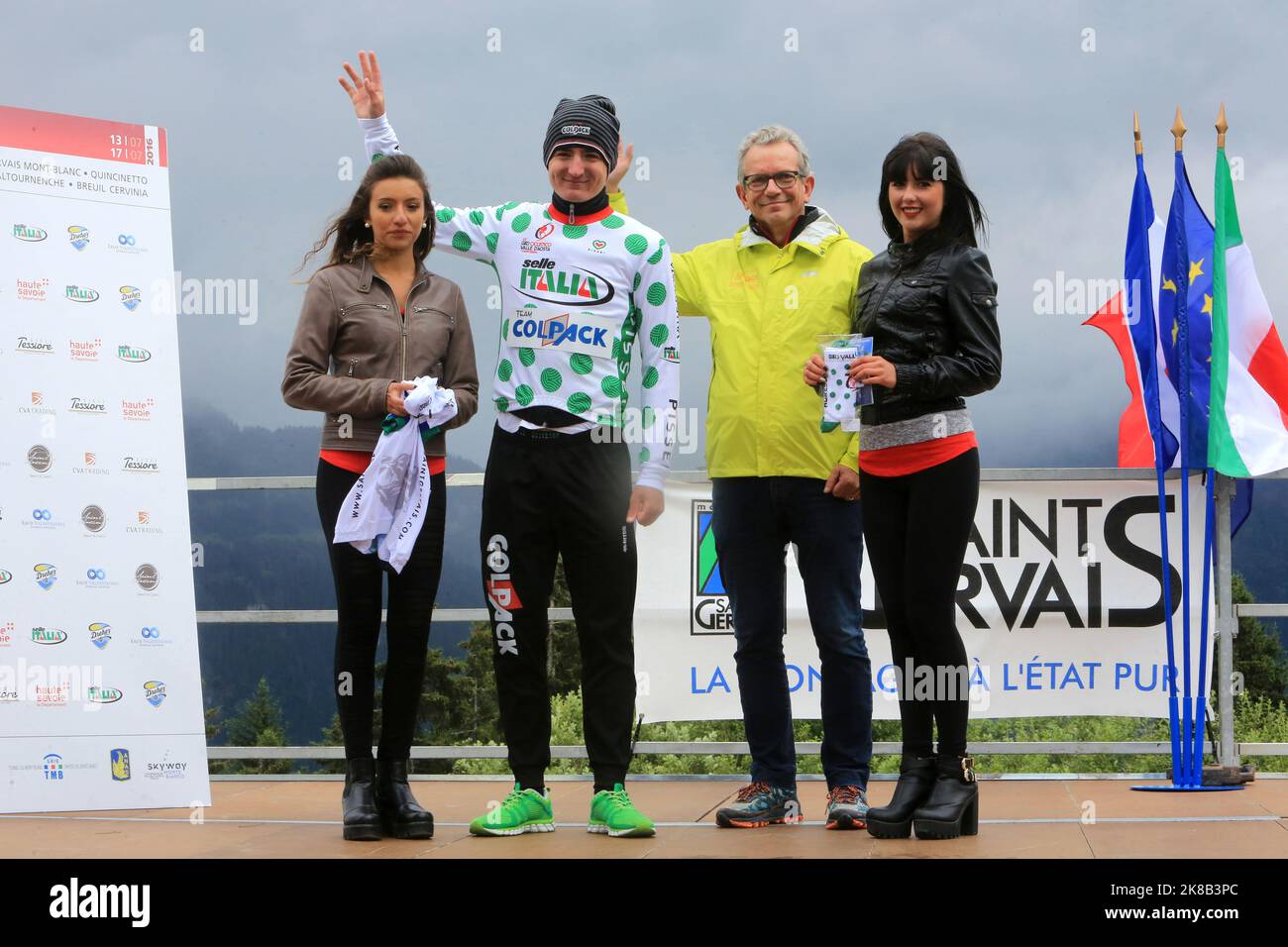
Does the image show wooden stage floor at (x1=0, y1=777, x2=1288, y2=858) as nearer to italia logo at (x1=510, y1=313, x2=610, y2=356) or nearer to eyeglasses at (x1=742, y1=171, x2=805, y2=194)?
italia logo at (x1=510, y1=313, x2=610, y2=356)

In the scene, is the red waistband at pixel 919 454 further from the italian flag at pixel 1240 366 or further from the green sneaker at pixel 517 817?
the italian flag at pixel 1240 366

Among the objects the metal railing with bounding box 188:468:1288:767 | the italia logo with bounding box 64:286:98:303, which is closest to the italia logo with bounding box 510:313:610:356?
the metal railing with bounding box 188:468:1288:767

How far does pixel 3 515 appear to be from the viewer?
491cm

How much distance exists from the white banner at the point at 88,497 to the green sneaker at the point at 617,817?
1.82m

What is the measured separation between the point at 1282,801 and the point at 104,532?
14.2 feet

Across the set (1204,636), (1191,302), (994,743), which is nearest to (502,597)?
(994,743)

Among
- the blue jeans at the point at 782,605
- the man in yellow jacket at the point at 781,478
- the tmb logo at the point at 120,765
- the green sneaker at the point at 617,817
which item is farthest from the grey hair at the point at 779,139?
the tmb logo at the point at 120,765

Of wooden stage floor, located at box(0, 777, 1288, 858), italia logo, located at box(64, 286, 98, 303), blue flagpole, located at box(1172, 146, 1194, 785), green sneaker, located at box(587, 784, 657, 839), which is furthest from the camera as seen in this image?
blue flagpole, located at box(1172, 146, 1194, 785)

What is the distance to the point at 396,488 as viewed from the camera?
3869 millimetres

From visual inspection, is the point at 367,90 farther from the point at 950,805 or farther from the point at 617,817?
the point at 950,805

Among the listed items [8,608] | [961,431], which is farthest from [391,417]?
[8,608]

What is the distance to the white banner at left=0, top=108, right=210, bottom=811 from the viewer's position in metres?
4.91

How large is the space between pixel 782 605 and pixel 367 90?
2060mm

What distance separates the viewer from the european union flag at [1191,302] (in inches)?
211
